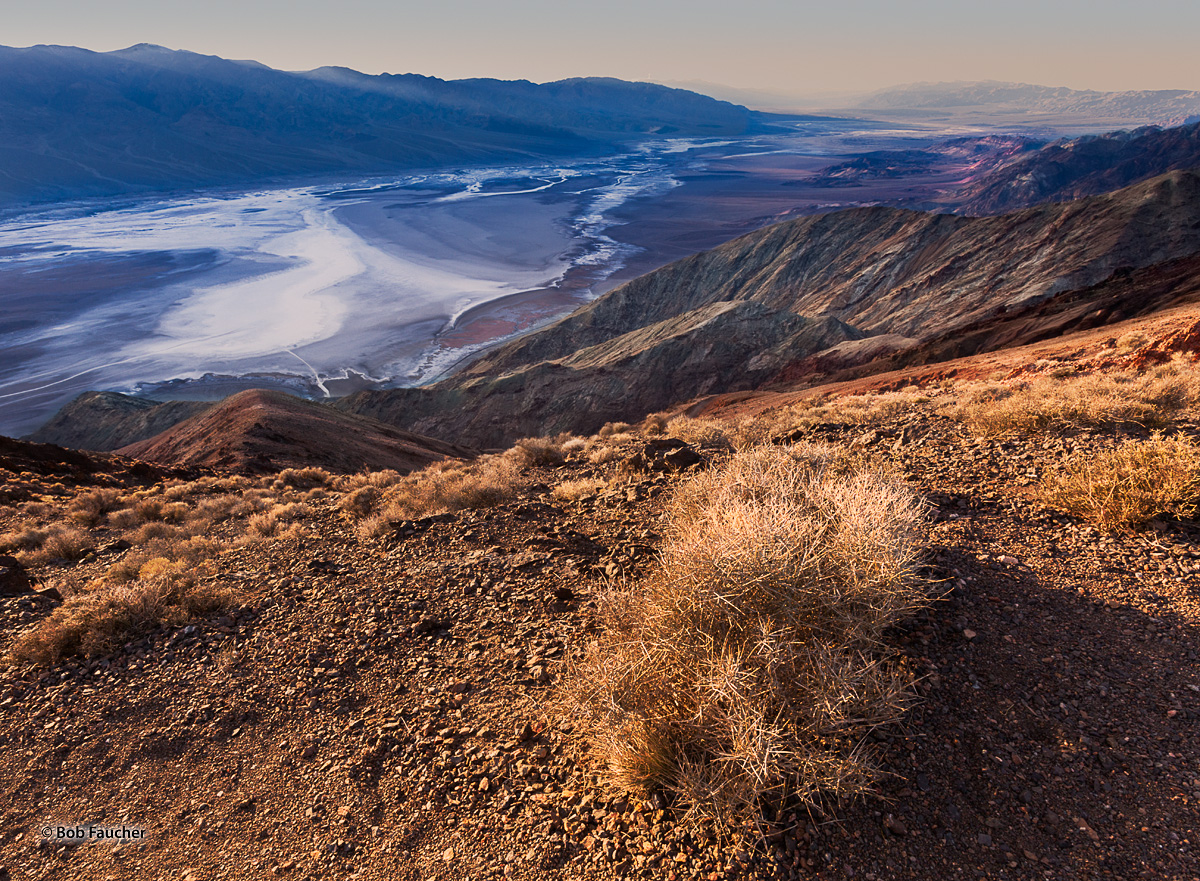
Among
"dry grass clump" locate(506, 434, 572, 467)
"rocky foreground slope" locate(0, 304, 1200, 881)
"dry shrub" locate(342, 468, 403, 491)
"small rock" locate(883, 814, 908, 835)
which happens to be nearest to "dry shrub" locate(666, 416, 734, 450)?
"dry grass clump" locate(506, 434, 572, 467)

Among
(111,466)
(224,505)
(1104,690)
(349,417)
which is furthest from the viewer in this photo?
(349,417)

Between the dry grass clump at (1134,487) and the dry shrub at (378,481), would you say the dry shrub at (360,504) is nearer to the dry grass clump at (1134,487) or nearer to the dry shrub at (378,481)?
the dry shrub at (378,481)

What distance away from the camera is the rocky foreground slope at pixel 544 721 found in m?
2.56

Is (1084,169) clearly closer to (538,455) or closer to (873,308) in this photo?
(873,308)

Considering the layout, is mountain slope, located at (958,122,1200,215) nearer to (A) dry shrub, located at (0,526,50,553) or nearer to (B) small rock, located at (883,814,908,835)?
(B) small rock, located at (883,814,908,835)

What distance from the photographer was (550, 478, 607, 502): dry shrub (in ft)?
24.5

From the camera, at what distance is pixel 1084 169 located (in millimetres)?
112062

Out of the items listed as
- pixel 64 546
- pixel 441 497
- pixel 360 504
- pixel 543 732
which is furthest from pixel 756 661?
pixel 64 546

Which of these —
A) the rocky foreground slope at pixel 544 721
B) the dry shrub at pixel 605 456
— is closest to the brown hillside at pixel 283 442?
the dry shrub at pixel 605 456

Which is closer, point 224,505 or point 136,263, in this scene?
point 224,505

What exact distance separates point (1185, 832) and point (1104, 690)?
775 mm

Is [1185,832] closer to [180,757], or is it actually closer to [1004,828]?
[1004,828]

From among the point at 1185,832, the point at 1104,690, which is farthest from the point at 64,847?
the point at 1104,690

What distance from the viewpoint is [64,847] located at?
11.3ft
